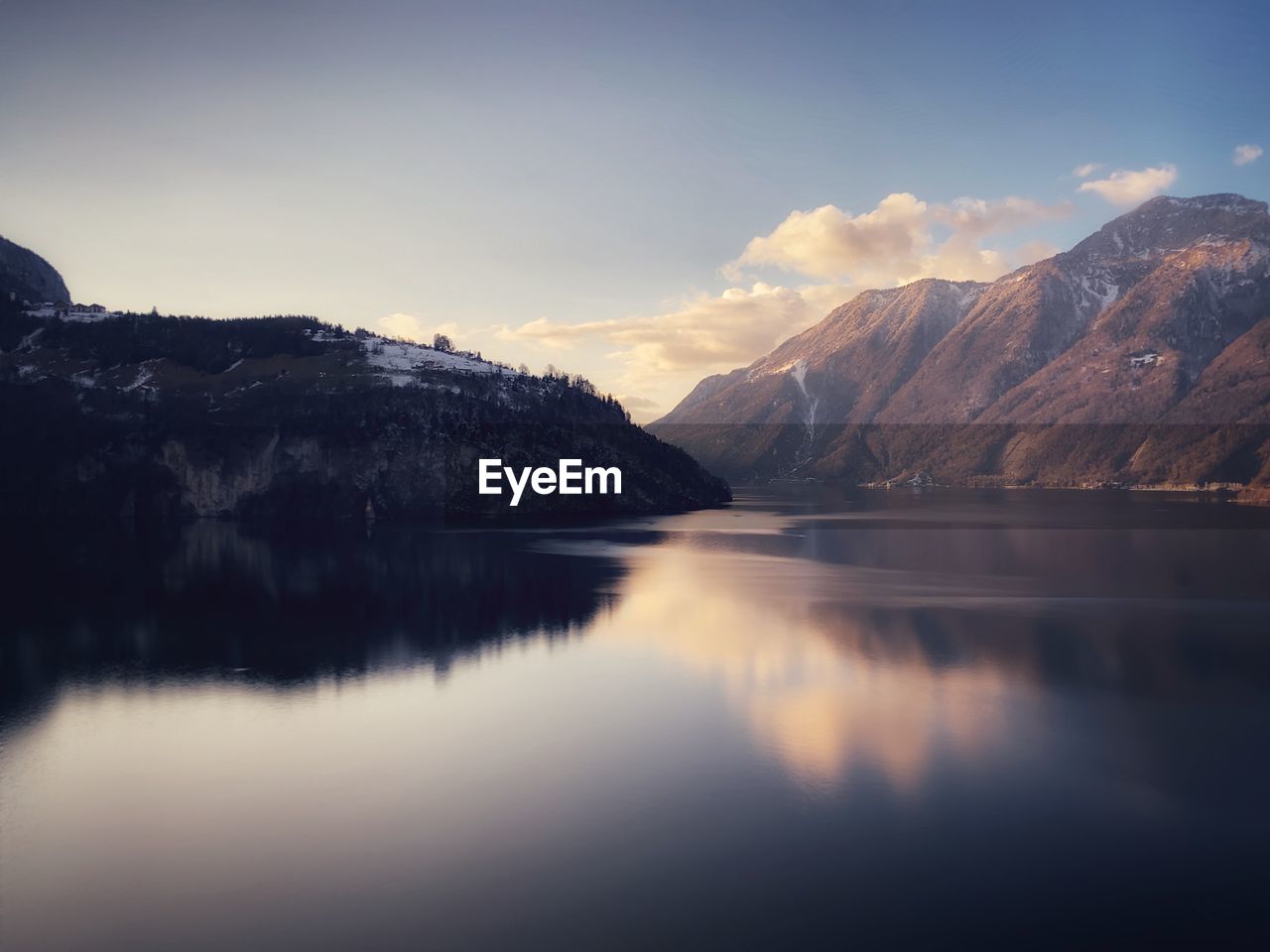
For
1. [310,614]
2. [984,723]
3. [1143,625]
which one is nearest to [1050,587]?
[1143,625]

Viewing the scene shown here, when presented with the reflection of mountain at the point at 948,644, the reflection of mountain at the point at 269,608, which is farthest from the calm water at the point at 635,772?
the reflection of mountain at the point at 269,608

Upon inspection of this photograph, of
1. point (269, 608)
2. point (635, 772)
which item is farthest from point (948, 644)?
point (269, 608)

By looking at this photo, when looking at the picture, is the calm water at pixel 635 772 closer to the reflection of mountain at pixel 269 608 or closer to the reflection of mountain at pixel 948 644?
the reflection of mountain at pixel 948 644

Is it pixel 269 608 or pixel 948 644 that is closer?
pixel 948 644

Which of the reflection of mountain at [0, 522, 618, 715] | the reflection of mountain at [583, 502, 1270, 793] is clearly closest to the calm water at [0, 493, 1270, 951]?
the reflection of mountain at [583, 502, 1270, 793]

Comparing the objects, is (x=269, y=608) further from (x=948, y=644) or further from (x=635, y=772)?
(x=948, y=644)

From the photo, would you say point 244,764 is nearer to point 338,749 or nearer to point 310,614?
point 338,749

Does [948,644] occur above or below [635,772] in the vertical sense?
above
